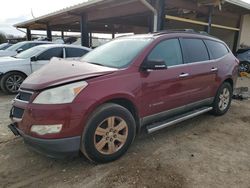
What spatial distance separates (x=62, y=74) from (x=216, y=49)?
3448 mm

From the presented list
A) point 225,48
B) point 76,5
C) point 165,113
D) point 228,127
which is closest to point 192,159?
point 165,113

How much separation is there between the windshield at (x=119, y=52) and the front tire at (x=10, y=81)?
404cm

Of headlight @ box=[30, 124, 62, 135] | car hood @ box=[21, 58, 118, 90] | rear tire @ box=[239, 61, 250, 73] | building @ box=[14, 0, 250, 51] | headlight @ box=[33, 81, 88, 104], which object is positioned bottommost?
rear tire @ box=[239, 61, 250, 73]

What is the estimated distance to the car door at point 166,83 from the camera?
3.40 m

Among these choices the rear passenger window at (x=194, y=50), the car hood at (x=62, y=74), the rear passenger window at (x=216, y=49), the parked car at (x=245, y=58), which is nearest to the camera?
the car hood at (x=62, y=74)

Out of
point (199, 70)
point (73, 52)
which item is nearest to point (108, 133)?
point (199, 70)

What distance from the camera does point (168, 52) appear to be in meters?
3.80

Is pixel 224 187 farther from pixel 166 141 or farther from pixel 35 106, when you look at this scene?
pixel 35 106

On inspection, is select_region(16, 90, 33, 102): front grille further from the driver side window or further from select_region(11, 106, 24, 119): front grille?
the driver side window

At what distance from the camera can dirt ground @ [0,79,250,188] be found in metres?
2.70

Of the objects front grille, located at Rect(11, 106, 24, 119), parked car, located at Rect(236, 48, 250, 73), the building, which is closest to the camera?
front grille, located at Rect(11, 106, 24, 119)

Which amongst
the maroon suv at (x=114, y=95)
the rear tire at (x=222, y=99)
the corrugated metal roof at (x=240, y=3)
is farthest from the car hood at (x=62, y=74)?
the corrugated metal roof at (x=240, y=3)

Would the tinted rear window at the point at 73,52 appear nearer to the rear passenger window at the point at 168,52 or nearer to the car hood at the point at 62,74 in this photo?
the car hood at the point at 62,74

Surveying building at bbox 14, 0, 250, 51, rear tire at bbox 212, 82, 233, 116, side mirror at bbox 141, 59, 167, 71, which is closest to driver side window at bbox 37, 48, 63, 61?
building at bbox 14, 0, 250, 51
